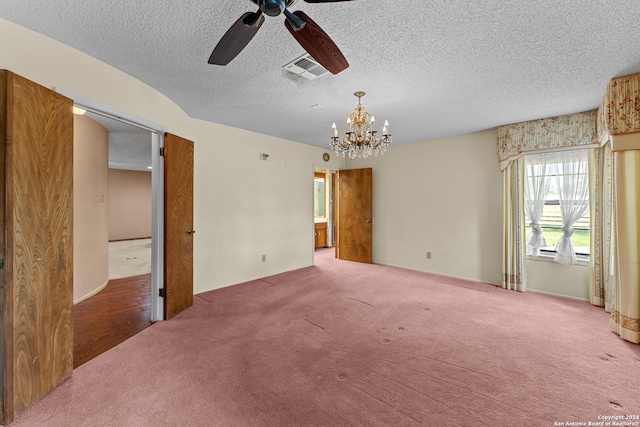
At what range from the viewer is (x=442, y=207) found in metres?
4.95

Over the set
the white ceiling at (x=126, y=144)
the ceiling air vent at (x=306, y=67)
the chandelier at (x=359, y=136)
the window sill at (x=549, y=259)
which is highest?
the white ceiling at (x=126, y=144)

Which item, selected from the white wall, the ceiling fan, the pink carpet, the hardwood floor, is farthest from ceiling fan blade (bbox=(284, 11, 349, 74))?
the white wall

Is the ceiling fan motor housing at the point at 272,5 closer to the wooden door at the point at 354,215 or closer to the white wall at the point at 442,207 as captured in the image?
the white wall at the point at 442,207

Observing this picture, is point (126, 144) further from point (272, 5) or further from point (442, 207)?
point (442, 207)

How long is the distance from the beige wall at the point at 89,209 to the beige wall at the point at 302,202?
144 cm

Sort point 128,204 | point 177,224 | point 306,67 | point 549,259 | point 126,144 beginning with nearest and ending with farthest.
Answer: point 306,67
point 177,224
point 549,259
point 126,144
point 128,204

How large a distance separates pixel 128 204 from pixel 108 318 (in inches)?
295

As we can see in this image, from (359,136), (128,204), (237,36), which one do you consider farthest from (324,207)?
(237,36)

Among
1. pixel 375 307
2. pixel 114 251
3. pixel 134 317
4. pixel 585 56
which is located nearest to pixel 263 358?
pixel 375 307

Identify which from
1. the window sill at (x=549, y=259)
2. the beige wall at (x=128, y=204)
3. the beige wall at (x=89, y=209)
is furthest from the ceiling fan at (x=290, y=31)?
the beige wall at (x=128, y=204)

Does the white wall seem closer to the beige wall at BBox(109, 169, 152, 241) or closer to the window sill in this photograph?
the window sill

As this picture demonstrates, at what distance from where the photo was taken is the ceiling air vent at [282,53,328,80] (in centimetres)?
225

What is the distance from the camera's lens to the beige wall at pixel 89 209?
354cm

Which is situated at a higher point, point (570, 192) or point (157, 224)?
point (570, 192)
